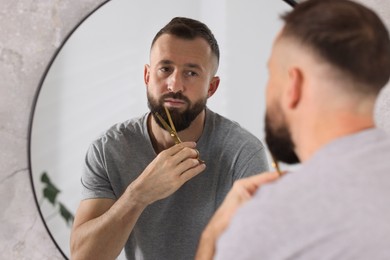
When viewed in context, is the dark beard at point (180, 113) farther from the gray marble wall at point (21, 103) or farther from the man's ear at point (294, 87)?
the man's ear at point (294, 87)

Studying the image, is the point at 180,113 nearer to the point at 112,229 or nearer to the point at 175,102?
the point at 175,102

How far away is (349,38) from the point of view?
0.64m

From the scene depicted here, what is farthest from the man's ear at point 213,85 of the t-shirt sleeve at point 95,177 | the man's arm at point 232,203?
the man's arm at point 232,203

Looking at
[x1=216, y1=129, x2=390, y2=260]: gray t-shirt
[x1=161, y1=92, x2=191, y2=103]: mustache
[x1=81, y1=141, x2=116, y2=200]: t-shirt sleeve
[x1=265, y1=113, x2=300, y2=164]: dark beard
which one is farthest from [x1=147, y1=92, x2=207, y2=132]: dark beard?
[x1=216, y1=129, x2=390, y2=260]: gray t-shirt

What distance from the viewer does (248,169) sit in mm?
1087

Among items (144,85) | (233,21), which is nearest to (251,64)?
(233,21)

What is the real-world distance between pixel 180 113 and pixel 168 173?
10 centimetres

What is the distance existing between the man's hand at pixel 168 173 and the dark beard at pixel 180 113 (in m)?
0.04

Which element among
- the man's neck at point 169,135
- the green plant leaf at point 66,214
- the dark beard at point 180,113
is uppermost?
the dark beard at point 180,113

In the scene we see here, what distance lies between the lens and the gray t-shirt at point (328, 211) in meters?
0.57

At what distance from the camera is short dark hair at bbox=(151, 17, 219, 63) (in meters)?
1.09

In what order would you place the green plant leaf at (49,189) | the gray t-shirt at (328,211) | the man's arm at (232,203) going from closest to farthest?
the gray t-shirt at (328,211)
the man's arm at (232,203)
the green plant leaf at (49,189)

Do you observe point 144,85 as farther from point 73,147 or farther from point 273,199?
point 273,199

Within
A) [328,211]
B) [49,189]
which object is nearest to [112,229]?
[49,189]
